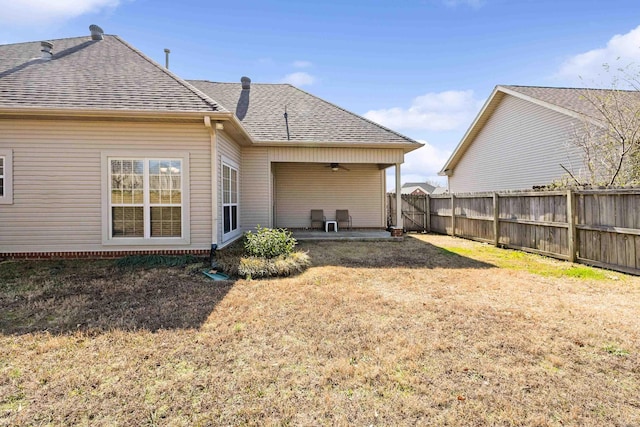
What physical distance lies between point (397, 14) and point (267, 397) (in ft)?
40.2

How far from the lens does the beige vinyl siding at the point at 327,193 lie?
40.7 feet

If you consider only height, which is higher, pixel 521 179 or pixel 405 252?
pixel 521 179

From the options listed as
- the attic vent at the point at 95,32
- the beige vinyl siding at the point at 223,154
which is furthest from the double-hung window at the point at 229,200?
the attic vent at the point at 95,32

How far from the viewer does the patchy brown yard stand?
2170 millimetres

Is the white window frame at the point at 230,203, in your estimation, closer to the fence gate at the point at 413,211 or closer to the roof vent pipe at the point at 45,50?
the roof vent pipe at the point at 45,50

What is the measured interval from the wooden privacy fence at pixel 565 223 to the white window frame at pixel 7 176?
471 inches

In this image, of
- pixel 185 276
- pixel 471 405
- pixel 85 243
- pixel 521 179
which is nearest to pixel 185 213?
pixel 185 276

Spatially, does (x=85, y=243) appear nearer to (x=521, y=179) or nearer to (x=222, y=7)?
(x=222, y=7)

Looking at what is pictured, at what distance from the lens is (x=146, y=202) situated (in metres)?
6.77

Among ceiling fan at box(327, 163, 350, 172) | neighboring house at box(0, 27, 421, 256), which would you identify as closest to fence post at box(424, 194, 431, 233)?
ceiling fan at box(327, 163, 350, 172)

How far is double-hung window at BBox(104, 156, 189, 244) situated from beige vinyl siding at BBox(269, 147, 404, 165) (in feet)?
11.9

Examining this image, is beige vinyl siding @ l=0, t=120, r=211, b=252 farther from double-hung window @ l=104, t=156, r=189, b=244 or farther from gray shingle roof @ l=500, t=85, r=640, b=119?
gray shingle roof @ l=500, t=85, r=640, b=119

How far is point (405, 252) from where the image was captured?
8.48 metres

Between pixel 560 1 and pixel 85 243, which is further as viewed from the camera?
pixel 560 1
